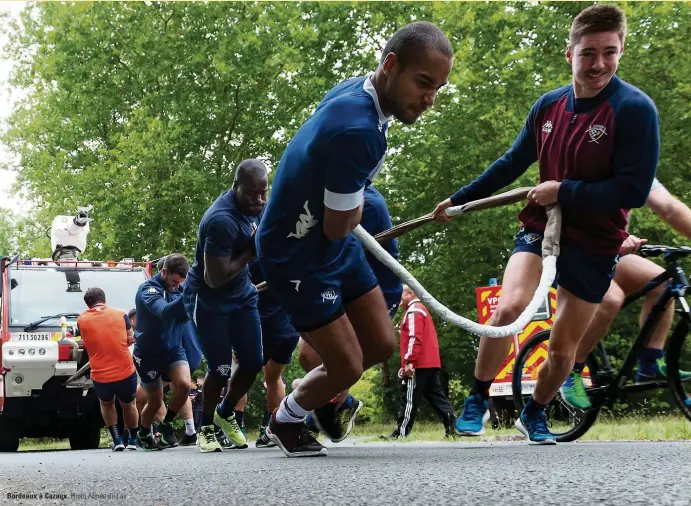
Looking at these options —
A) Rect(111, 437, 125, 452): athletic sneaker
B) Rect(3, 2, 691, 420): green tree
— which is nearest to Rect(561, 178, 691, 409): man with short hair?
Rect(111, 437, 125, 452): athletic sneaker

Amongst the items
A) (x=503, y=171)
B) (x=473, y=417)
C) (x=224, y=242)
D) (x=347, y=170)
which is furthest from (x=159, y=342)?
(x=347, y=170)

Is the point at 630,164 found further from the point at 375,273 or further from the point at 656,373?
the point at 375,273

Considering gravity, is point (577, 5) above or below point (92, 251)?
above

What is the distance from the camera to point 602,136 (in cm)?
511

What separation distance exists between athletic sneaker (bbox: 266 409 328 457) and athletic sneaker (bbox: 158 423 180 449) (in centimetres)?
524

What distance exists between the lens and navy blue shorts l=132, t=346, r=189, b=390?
32.7 ft

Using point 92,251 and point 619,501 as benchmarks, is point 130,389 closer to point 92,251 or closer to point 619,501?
point 619,501

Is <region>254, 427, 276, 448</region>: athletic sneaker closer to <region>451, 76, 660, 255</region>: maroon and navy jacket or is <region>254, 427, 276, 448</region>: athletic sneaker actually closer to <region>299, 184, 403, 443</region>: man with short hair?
<region>299, 184, 403, 443</region>: man with short hair

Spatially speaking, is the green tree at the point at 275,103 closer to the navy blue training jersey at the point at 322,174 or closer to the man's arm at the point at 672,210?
the man's arm at the point at 672,210

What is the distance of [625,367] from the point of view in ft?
21.1

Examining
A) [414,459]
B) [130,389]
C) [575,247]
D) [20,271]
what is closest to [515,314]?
[575,247]

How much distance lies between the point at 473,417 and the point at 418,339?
519cm

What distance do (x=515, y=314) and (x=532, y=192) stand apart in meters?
0.69

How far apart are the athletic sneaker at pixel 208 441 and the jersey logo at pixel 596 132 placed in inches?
158
